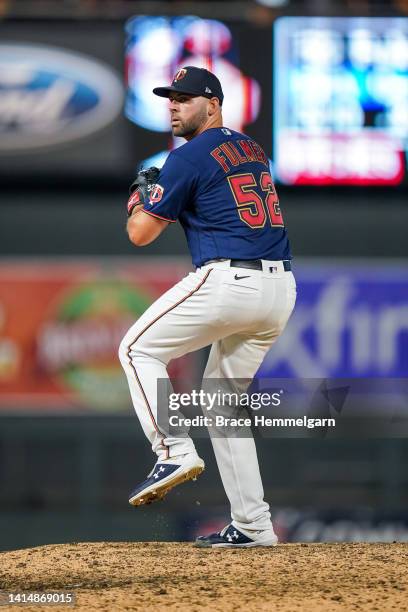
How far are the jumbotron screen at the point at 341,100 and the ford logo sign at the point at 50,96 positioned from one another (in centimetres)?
137

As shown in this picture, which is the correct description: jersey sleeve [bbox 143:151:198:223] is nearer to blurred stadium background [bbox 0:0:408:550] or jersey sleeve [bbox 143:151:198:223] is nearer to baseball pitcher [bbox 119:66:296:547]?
baseball pitcher [bbox 119:66:296:547]

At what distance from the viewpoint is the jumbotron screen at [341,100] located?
1027cm

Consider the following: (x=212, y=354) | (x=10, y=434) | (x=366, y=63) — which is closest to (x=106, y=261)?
(x=10, y=434)

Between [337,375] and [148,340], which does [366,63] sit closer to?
[337,375]

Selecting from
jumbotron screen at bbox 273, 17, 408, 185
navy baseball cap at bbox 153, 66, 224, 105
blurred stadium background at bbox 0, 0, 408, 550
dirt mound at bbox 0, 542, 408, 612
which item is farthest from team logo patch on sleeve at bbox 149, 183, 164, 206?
jumbotron screen at bbox 273, 17, 408, 185

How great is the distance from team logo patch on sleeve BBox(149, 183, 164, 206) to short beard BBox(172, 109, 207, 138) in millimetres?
315

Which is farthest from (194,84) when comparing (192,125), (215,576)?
(215,576)

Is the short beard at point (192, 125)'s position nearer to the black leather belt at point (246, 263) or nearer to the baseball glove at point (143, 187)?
the baseball glove at point (143, 187)

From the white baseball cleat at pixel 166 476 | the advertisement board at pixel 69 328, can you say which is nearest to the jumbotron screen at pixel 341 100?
the advertisement board at pixel 69 328

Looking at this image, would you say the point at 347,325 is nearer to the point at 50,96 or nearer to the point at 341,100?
the point at 341,100

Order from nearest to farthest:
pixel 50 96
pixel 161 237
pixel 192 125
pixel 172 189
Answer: pixel 172 189, pixel 192 125, pixel 50 96, pixel 161 237

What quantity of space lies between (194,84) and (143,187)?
1.35ft

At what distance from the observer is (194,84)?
4625mm

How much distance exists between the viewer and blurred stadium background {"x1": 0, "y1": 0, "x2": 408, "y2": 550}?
10.3 m
